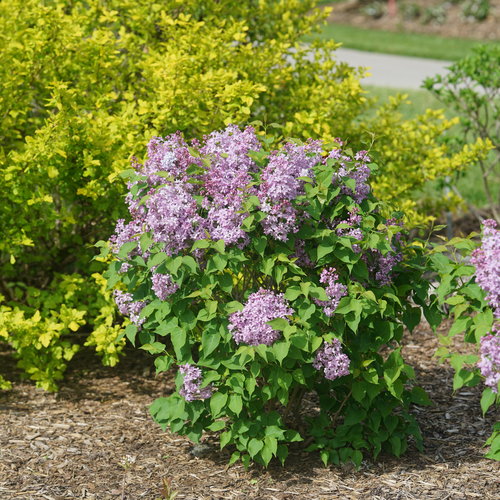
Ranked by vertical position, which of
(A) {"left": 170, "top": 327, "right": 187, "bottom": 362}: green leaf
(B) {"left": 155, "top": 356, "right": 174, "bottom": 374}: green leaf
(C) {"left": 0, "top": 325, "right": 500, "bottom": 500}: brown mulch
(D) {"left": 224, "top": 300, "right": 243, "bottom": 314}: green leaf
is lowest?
(C) {"left": 0, "top": 325, "right": 500, "bottom": 500}: brown mulch

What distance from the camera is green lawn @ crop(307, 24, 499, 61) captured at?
1525cm

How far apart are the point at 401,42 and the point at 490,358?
14.4 meters

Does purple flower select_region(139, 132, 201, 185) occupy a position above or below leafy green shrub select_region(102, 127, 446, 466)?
above

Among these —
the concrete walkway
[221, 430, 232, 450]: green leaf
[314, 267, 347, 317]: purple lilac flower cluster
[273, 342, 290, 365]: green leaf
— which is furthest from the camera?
the concrete walkway

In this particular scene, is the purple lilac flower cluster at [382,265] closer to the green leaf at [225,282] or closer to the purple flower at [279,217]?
the purple flower at [279,217]

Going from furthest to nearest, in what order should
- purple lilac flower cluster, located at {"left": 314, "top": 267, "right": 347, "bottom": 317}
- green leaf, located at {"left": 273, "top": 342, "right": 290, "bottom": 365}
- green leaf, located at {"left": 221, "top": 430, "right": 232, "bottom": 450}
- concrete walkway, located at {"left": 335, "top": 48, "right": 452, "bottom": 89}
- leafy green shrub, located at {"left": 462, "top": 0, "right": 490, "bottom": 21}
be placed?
1. leafy green shrub, located at {"left": 462, "top": 0, "right": 490, "bottom": 21}
2. concrete walkway, located at {"left": 335, "top": 48, "right": 452, "bottom": 89}
3. green leaf, located at {"left": 221, "top": 430, "right": 232, "bottom": 450}
4. purple lilac flower cluster, located at {"left": 314, "top": 267, "right": 347, "bottom": 317}
5. green leaf, located at {"left": 273, "top": 342, "right": 290, "bottom": 365}

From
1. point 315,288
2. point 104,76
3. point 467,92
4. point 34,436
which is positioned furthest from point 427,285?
point 467,92

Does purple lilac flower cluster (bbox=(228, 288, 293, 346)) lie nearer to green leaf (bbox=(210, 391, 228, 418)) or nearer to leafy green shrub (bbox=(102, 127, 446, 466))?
leafy green shrub (bbox=(102, 127, 446, 466))

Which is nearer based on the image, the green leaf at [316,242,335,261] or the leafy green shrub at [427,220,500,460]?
the leafy green shrub at [427,220,500,460]

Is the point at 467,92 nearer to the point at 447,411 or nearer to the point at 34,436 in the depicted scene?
the point at 447,411

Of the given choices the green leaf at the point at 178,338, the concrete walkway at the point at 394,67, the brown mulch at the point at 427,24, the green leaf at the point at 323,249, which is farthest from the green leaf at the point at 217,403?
the brown mulch at the point at 427,24

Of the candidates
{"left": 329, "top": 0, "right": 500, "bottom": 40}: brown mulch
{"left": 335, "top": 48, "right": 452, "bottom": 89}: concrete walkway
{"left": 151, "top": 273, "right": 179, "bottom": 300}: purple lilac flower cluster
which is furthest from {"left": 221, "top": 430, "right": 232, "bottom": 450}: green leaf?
{"left": 329, "top": 0, "right": 500, "bottom": 40}: brown mulch

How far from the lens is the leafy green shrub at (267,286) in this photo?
340cm

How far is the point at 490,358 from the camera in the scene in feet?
10.5
